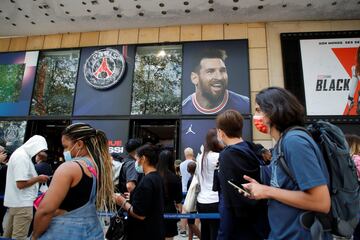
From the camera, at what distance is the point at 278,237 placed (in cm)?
138

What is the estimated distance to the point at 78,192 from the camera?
5.98ft

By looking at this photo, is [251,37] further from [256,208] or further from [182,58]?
[256,208]

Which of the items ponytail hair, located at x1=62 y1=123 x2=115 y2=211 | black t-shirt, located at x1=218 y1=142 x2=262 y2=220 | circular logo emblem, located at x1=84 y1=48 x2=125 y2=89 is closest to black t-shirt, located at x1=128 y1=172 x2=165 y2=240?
ponytail hair, located at x1=62 y1=123 x2=115 y2=211

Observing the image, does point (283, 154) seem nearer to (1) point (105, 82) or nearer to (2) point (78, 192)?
(2) point (78, 192)

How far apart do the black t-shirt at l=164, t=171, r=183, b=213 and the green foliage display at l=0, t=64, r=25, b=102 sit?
7.47m

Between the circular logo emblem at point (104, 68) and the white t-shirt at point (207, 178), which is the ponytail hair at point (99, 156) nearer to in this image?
the white t-shirt at point (207, 178)

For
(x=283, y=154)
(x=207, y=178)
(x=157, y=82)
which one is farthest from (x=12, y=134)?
(x=283, y=154)

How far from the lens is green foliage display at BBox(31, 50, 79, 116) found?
8727 mm

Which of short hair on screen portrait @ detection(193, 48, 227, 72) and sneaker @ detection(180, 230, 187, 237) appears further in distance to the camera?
short hair on screen portrait @ detection(193, 48, 227, 72)

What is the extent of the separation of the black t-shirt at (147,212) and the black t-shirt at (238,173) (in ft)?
2.84

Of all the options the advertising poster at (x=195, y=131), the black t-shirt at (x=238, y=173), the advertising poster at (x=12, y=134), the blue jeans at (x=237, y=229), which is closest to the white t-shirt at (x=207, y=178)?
the black t-shirt at (x=238, y=173)

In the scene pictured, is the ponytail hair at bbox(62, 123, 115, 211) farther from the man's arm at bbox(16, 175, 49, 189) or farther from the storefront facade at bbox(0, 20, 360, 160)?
the storefront facade at bbox(0, 20, 360, 160)

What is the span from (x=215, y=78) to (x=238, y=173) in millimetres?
6375

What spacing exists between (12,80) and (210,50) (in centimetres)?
665
